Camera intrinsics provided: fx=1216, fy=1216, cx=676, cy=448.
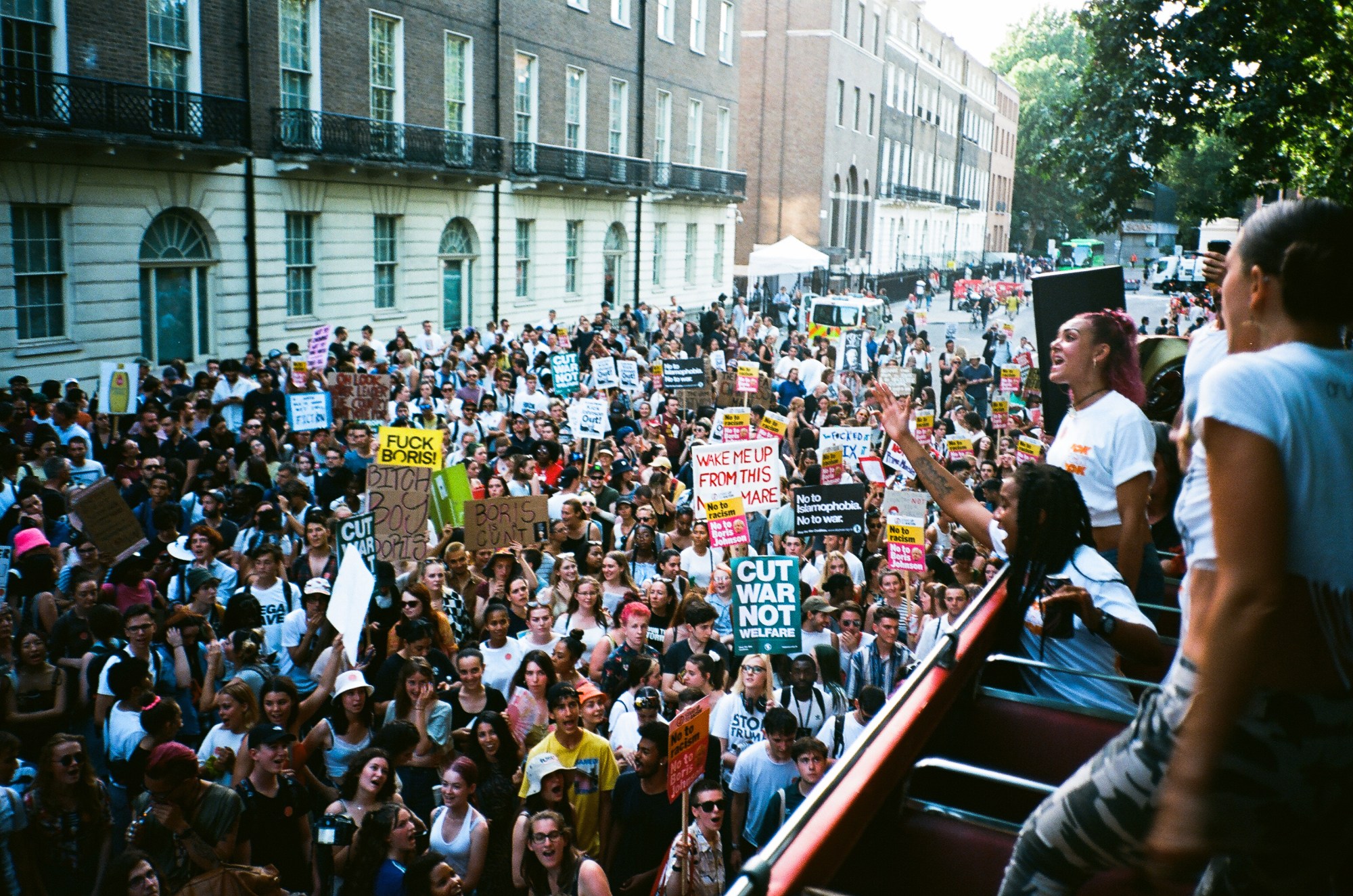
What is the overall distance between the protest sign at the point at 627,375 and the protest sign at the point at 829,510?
841 centimetres

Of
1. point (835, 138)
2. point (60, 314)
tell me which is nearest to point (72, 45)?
point (60, 314)

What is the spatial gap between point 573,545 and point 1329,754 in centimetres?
905

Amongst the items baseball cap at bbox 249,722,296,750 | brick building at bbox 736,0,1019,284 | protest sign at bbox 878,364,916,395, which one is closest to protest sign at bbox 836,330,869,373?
protest sign at bbox 878,364,916,395

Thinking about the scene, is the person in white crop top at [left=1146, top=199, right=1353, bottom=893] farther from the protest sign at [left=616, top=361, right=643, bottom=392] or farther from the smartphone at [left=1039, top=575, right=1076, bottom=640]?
the protest sign at [left=616, top=361, right=643, bottom=392]

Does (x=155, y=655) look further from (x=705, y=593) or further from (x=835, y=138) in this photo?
(x=835, y=138)

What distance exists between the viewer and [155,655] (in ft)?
24.9

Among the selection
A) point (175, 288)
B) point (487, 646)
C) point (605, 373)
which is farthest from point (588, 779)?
point (175, 288)

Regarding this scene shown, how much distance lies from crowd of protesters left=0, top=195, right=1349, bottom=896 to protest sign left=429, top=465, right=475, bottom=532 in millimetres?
161

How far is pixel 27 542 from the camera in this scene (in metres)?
9.01

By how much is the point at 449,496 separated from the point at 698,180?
99.0 ft

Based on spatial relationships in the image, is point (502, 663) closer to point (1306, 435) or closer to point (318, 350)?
point (1306, 435)

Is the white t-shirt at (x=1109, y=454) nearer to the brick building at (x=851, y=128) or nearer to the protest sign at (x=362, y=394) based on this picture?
the protest sign at (x=362, y=394)

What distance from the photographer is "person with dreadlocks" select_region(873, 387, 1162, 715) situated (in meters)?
3.48

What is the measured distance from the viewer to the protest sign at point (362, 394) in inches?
623
